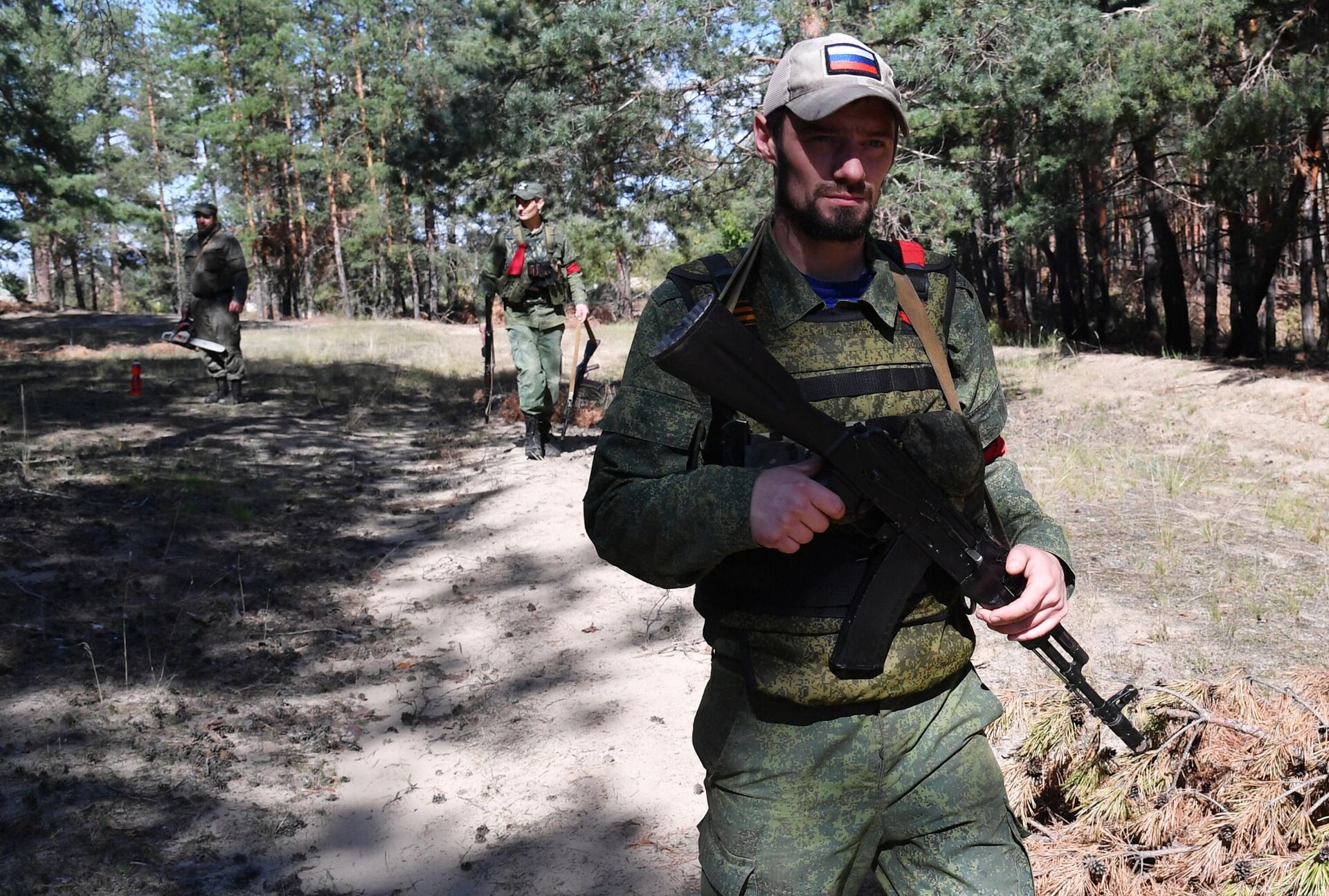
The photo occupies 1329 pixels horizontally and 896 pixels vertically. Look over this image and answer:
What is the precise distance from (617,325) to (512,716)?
2491cm

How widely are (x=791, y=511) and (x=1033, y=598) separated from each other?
549mm

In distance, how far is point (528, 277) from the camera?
8938mm

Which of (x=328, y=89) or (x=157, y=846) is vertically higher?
(x=328, y=89)

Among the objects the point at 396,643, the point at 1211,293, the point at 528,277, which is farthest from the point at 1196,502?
the point at 1211,293

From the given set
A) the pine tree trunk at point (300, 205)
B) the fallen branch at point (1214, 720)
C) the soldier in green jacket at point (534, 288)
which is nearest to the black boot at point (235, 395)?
the soldier in green jacket at point (534, 288)

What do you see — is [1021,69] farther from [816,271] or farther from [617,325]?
[617,325]

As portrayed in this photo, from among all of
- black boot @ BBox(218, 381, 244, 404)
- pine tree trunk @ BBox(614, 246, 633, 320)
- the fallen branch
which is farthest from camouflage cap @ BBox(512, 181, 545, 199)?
pine tree trunk @ BBox(614, 246, 633, 320)

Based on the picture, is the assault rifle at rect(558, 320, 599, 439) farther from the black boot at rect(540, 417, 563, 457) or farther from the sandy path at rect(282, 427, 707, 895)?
the sandy path at rect(282, 427, 707, 895)

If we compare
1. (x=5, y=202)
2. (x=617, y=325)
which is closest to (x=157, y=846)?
(x=617, y=325)

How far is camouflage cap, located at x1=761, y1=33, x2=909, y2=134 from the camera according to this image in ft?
6.08

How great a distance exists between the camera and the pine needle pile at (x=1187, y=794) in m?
2.64

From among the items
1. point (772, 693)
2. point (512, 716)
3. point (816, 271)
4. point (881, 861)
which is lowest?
point (512, 716)

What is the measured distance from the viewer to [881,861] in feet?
6.36

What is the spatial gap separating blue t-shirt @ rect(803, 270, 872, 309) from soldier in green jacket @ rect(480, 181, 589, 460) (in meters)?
6.85
